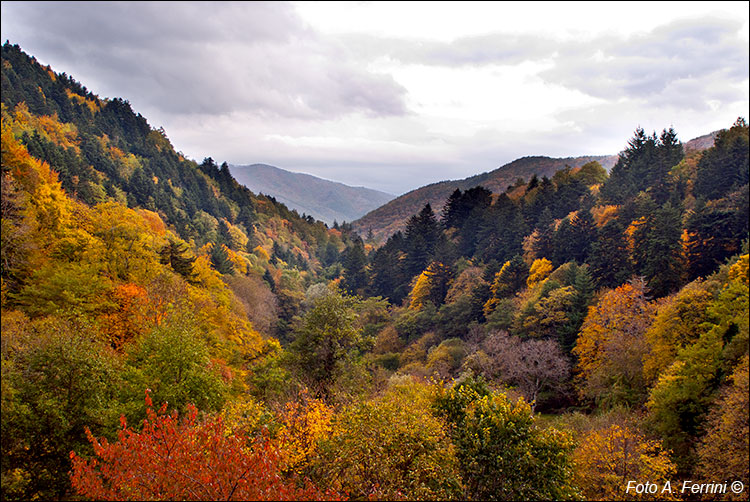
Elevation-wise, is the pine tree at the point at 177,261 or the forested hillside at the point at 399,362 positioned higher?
the pine tree at the point at 177,261

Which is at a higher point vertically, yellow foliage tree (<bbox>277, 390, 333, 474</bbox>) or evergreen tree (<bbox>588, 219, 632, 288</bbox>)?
evergreen tree (<bbox>588, 219, 632, 288</bbox>)

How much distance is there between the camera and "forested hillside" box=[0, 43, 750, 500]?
12.2 metres

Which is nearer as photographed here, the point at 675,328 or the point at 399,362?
the point at 675,328

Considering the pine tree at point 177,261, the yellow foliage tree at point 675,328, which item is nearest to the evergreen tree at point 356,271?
the pine tree at point 177,261

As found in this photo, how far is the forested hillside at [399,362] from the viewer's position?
480 inches

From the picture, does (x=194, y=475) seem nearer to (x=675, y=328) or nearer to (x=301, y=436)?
(x=301, y=436)

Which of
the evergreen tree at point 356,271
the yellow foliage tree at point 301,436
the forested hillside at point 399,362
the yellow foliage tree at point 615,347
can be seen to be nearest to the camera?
→ the forested hillside at point 399,362

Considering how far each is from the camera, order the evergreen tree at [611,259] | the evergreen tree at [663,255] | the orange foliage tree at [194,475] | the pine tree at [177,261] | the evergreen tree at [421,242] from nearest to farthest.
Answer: the orange foliage tree at [194,475]
the evergreen tree at [663,255]
the pine tree at [177,261]
the evergreen tree at [611,259]
the evergreen tree at [421,242]

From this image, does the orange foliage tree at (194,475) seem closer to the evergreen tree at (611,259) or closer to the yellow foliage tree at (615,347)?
the yellow foliage tree at (615,347)

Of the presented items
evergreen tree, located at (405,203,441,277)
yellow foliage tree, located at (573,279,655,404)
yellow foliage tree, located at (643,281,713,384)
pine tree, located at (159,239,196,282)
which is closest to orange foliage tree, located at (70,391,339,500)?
yellow foliage tree, located at (643,281,713,384)

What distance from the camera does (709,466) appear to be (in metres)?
15.8

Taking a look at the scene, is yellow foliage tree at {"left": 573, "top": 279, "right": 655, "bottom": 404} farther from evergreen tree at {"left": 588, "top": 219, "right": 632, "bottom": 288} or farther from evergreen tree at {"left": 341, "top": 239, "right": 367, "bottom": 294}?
evergreen tree at {"left": 341, "top": 239, "right": 367, "bottom": 294}

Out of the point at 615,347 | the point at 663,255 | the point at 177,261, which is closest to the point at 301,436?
the point at 615,347

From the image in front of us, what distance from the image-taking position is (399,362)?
44.8 meters
